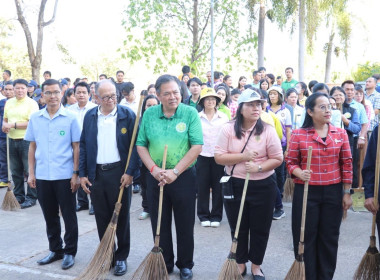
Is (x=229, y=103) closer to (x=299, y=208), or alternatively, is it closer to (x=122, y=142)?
(x=122, y=142)

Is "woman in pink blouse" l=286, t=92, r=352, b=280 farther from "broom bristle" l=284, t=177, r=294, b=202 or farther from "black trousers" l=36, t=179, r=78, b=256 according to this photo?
"broom bristle" l=284, t=177, r=294, b=202

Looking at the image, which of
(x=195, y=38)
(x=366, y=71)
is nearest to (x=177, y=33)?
(x=195, y=38)

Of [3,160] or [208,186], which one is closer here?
[208,186]

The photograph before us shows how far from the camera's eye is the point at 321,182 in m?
3.78

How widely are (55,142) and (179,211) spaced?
1644 millimetres

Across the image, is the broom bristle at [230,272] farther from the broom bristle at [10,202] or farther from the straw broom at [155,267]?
the broom bristle at [10,202]

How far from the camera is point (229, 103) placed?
7223 mm

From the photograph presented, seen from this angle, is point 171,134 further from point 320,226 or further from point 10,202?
point 10,202

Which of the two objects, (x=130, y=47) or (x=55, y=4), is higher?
(x=55, y=4)

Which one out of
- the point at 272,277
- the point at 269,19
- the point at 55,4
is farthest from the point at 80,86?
the point at 55,4

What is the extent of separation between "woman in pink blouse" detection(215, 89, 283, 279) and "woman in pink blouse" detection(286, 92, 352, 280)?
0.28 meters

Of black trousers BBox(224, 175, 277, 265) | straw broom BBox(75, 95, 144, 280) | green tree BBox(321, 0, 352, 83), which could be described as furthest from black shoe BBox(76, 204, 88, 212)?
green tree BBox(321, 0, 352, 83)

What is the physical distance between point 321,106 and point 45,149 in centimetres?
→ 300

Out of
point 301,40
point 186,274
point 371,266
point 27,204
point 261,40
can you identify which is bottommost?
point 27,204
